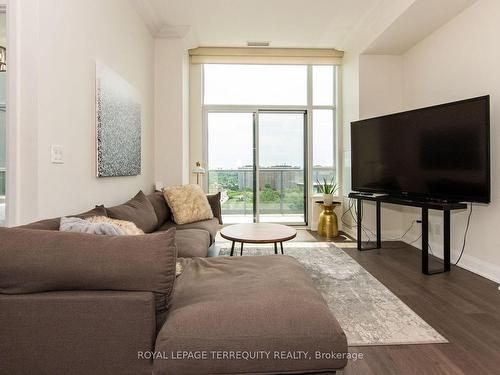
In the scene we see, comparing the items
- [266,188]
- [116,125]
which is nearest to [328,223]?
[266,188]

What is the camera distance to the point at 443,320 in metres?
2.08

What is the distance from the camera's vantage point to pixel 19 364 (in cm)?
102

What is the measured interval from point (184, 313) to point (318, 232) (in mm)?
3981

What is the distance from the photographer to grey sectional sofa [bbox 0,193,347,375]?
40.1 inches

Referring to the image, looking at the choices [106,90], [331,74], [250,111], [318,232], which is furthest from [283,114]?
[106,90]

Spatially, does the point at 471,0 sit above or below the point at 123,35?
above

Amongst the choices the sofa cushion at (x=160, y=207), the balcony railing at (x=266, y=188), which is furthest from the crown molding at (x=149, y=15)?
the balcony railing at (x=266, y=188)

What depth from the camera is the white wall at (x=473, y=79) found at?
2854mm

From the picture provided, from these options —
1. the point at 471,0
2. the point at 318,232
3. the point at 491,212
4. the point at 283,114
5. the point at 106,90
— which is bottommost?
the point at 318,232

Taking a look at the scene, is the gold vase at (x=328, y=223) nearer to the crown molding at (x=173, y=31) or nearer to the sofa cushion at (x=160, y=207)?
the sofa cushion at (x=160, y=207)

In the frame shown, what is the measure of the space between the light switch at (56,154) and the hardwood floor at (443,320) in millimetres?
2091

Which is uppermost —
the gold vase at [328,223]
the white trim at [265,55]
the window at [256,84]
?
the white trim at [265,55]

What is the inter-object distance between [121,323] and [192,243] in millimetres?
1540

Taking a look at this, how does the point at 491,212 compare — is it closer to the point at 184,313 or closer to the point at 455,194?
the point at 455,194
